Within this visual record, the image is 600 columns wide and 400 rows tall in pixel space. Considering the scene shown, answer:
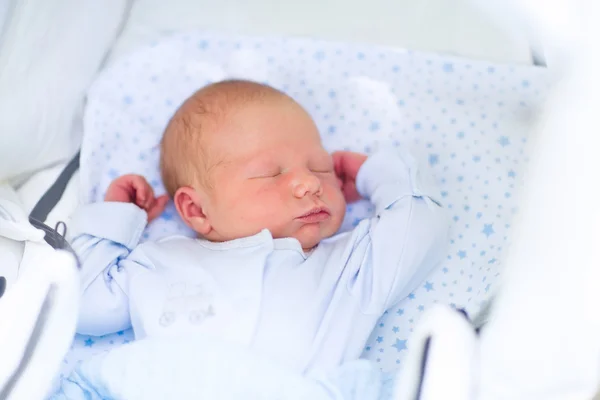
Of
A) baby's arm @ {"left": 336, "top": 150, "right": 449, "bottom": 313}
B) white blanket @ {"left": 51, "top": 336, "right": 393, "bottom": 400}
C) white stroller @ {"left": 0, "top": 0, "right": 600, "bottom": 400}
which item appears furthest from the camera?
baby's arm @ {"left": 336, "top": 150, "right": 449, "bottom": 313}

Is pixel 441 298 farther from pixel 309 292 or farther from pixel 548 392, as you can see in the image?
pixel 548 392

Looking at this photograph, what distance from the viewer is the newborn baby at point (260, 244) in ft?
3.13

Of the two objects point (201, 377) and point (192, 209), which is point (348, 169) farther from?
point (201, 377)

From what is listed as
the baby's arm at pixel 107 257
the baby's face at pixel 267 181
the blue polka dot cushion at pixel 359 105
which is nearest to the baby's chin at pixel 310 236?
the baby's face at pixel 267 181

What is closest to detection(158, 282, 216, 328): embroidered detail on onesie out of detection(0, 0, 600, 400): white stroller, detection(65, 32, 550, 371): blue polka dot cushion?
detection(65, 32, 550, 371): blue polka dot cushion

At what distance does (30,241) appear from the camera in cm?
85

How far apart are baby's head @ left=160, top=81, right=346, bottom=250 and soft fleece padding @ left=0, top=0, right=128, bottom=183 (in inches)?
8.8

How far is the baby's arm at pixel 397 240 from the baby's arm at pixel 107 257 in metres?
0.33

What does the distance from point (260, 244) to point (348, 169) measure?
255mm

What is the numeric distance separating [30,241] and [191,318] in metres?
0.24

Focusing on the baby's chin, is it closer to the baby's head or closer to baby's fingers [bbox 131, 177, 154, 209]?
the baby's head

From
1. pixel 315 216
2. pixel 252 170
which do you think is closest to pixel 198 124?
pixel 252 170

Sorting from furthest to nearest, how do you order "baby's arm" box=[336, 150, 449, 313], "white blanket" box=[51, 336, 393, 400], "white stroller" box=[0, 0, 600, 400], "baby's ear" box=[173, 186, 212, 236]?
"baby's ear" box=[173, 186, 212, 236] < "baby's arm" box=[336, 150, 449, 313] < "white blanket" box=[51, 336, 393, 400] < "white stroller" box=[0, 0, 600, 400]

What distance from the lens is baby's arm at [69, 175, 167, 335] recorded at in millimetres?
1011
